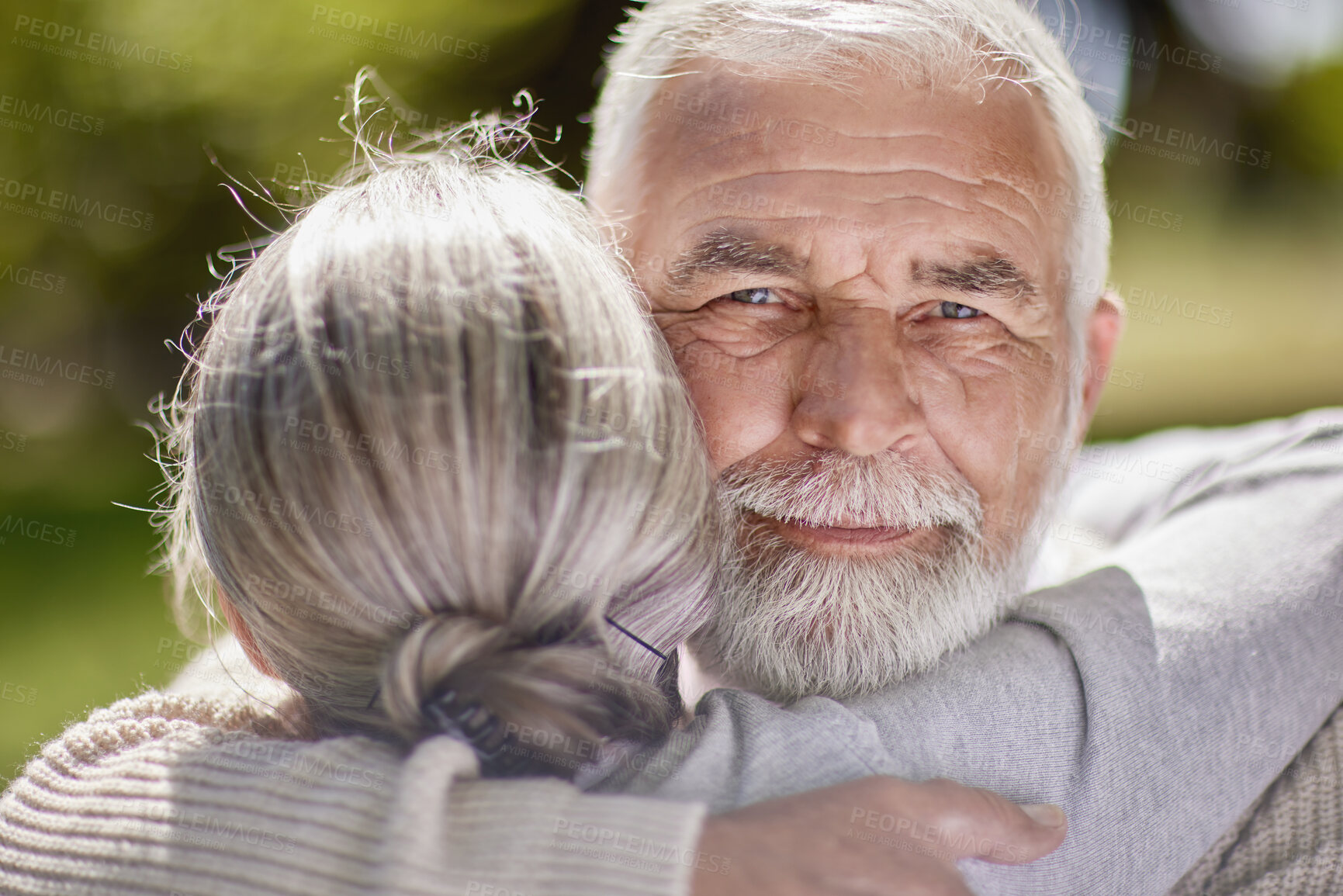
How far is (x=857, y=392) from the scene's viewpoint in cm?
136

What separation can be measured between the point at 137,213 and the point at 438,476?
443cm

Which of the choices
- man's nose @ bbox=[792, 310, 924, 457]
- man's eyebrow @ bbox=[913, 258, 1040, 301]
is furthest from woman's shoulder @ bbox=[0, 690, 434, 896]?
man's eyebrow @ bbox=[913, 258, 1040, 301]

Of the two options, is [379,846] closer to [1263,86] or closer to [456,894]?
[456,894]

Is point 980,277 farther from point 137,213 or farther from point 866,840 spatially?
point 137,213

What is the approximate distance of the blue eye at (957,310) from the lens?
59.3 inches

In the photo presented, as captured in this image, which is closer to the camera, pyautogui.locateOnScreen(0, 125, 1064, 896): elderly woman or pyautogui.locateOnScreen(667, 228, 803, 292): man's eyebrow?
pyautogui.locateOnScreen(0, 125, 1064, 896): elderly woman

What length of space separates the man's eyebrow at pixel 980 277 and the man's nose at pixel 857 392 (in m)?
0.10

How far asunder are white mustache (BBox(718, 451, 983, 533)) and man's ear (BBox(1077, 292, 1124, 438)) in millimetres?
606

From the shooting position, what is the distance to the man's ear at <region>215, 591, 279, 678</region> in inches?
45.8

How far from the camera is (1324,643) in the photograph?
4.94ft

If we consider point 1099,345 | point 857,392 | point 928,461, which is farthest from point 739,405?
point 1099,345

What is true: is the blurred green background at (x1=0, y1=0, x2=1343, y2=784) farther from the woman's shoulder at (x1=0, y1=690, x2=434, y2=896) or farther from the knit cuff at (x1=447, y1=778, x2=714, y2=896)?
Answer: the knit cuff at (x1=447, y1=778, x2=714, y2=896)

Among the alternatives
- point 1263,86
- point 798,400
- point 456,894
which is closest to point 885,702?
point 798,400

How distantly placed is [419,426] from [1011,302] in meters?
1.00
